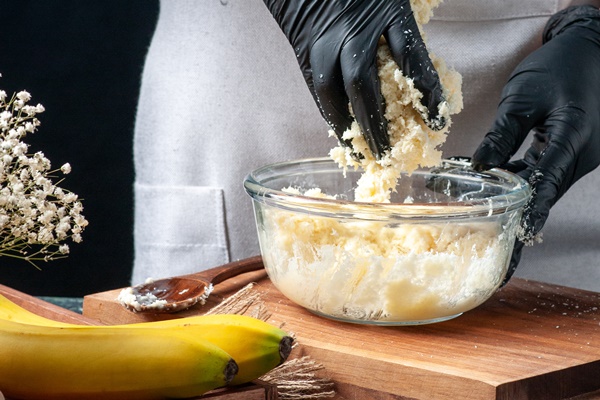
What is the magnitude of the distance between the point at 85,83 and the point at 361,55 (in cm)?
145

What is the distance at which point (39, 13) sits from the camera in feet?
7.34

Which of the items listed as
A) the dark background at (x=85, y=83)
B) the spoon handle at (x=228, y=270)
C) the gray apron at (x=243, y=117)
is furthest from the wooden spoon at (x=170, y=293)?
the dark background at (x=85, y=83)

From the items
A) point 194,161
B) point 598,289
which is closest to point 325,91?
point 194,161

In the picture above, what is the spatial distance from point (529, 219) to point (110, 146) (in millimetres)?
1449

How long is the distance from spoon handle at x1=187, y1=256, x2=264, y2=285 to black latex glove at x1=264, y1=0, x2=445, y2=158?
0.35m

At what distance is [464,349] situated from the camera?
0.96 meters

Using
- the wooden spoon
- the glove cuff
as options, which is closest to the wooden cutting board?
the wooden spoon

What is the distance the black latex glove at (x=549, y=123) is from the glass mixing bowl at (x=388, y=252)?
7 centimetres

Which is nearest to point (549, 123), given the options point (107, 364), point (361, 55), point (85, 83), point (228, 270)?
point (361, 55)

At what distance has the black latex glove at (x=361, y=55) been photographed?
3.19ft

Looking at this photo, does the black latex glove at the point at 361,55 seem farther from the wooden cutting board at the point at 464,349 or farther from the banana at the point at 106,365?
the banana at the point at 106,365

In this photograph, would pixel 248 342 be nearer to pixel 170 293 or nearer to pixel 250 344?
pixel 250 344

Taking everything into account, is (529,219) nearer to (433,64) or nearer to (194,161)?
(433,64)

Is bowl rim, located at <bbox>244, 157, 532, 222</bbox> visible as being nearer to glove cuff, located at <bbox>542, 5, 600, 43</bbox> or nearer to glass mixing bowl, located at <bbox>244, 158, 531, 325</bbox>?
glass mixing bowl, located at <bbox>244, 158, 531, 325</bbox>
